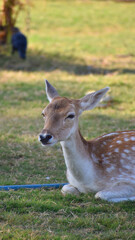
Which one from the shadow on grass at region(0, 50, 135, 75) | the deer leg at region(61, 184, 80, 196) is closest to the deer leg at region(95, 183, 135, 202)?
the deer leg at region(61, 184, 80, 196)

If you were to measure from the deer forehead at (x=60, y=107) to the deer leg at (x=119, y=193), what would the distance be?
0.96 m

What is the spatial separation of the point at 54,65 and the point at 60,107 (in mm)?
9948

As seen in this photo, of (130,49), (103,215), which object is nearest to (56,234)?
(103,215)

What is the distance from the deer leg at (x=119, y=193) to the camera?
475cm

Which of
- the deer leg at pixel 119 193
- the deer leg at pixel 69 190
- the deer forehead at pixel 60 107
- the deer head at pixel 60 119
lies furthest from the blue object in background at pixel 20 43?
the deer leg at pixel 119 193

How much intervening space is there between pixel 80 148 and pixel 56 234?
124 cm

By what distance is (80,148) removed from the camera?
16.2 feet

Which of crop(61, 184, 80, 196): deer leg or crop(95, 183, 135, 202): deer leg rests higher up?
crop(95, 183, 135, 202): deer leg

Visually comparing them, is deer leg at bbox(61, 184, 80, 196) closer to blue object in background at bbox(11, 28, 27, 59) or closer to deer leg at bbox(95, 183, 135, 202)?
deer leg at bbox(95, 183, 135, 202)

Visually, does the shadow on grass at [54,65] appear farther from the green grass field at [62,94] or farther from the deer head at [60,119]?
the deer head at [60,119]

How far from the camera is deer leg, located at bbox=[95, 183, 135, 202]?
15.6 feet

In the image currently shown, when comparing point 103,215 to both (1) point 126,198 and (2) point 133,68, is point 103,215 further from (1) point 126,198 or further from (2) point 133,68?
(2) point 133,68

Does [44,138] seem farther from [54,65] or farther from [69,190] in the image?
[54,65]

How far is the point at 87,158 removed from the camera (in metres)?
4.99
